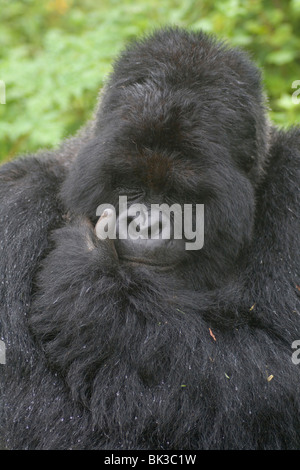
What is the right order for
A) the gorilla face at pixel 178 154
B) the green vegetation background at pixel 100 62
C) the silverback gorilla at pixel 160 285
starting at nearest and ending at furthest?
1. the silverback gorilla at pixel 160 285
2. the gorilla face at pixel 178 154
3. the green vegetation background at pixel 100 62

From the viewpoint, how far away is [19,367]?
109 inches

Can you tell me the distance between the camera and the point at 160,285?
2793 millimetres

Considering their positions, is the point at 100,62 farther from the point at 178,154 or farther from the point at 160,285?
the point at 160,285

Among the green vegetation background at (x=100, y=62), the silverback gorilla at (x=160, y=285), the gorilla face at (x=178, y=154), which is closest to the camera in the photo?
the silverback gorilla at (x=160, y=285)

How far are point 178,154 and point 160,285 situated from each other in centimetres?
60

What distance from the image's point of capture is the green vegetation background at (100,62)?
5.26 m

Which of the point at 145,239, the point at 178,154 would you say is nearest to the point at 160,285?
the point at 145,239

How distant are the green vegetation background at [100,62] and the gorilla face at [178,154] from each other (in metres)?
1.94

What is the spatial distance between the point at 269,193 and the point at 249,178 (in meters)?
0.13

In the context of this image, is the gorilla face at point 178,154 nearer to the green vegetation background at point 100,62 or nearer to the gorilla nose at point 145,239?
the gorilla nose at point 145,239

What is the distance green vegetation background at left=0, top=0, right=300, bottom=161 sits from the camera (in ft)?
17.3

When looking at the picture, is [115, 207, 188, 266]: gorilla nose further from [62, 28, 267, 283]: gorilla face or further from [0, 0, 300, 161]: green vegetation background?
[0, 0, 300, 161]: green vegetation background

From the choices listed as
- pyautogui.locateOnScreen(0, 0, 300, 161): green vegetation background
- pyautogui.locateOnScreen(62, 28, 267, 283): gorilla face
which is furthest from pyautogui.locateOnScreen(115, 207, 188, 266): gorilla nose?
pyautogui.locateOnScreen(0, 0, 300, 161): green vegetation background

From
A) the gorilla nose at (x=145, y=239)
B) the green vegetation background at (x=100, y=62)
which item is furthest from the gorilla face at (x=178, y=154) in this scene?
the green vegetation background at (x=100, y=62)
